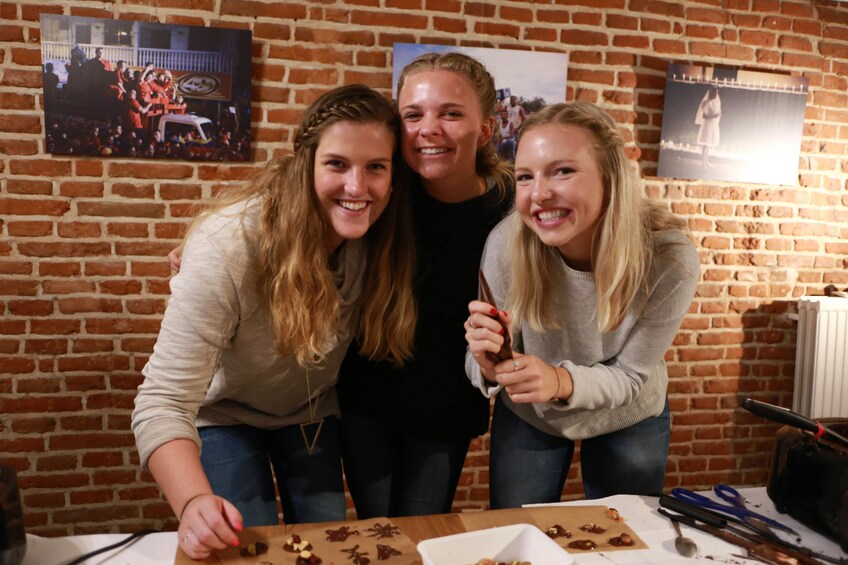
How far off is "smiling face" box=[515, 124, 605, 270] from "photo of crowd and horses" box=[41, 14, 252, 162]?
1623 mm

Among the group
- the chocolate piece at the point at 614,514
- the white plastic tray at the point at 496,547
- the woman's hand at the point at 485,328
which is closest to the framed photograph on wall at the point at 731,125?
the woman's hand at the point at 485,328

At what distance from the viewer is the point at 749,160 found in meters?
3.19

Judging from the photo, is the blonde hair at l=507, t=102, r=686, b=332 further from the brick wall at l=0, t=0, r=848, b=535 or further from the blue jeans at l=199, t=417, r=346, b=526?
the brick wall at l=0, t=0, r=848, b=535

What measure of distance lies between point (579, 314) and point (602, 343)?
10 centimetres

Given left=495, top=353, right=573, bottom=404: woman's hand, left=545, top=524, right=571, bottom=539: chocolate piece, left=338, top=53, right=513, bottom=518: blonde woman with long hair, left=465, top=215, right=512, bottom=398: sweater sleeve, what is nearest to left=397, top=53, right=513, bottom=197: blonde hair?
left=338, top=53, right=513, bottom=518: blonde woman with long hair

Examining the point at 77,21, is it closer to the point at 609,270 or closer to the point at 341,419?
the point at 341,419

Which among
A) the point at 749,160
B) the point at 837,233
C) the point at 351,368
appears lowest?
the point at 351,368

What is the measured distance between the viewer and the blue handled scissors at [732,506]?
1.21 m

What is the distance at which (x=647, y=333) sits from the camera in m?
1.55

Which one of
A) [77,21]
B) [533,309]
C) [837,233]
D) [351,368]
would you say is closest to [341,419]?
[351,368]

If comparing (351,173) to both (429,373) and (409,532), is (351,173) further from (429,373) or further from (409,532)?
(409,532)

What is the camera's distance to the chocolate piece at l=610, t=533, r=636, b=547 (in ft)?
3.70

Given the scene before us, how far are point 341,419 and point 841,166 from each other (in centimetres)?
306

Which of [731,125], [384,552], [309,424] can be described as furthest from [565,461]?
[731,125]
